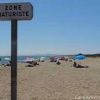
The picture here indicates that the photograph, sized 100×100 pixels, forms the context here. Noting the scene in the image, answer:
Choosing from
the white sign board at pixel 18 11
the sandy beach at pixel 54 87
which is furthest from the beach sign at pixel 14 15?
the sandy beach at pixel 54 87

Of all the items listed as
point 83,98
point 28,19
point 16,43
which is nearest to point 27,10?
point 28,19

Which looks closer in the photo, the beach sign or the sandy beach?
the beach sign

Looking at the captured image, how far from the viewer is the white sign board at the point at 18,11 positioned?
487 centimetres

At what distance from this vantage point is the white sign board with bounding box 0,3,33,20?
4.87 meters

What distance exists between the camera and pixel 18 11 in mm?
4875

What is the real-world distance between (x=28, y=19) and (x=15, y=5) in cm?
27

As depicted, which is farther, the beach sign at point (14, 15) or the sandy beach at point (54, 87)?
the sandy beach at point (54, 87)

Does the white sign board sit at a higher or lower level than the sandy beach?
higher

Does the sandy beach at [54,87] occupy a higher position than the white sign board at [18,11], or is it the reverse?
the white sign board at [18,11]

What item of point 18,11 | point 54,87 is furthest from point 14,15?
point 54,87

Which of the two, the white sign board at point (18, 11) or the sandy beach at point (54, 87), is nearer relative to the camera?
the white sign board at point (18, 11)

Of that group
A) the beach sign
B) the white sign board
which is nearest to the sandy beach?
the beach sign

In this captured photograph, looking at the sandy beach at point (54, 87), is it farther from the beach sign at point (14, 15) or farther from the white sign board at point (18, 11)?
the white sign board at point (18, 11)

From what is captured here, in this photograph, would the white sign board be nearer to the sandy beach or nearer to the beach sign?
the beach sign
